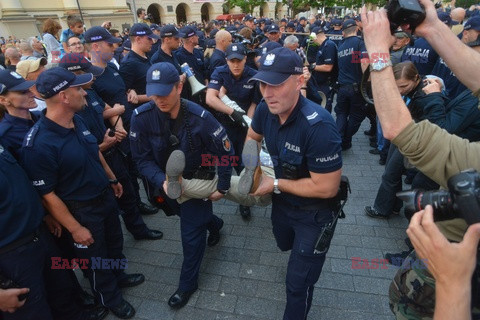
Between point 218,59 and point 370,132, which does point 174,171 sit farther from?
point 370,132

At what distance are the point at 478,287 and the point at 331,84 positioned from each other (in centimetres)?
612

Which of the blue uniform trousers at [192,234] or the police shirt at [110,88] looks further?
the police shirt at [110,88]

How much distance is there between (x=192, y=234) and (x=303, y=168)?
137 cm

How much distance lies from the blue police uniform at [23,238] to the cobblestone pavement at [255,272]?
1.03 meters

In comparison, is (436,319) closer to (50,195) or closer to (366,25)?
(366,25)

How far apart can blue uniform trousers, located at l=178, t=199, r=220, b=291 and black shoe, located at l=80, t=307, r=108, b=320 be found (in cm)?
83

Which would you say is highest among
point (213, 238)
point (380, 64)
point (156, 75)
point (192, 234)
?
point (380, 64)

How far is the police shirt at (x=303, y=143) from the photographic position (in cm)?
216

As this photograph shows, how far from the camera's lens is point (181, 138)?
9.07 ft

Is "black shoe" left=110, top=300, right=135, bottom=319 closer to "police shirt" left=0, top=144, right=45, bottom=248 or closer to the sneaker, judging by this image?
"police shirt" left=0, top=144, right=45, bottom=248

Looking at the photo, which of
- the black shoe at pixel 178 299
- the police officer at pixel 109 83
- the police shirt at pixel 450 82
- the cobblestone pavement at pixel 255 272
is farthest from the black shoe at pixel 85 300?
the police shirt at pixel 450 82

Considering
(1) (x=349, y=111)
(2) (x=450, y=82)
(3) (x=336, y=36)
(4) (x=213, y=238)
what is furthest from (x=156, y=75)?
(3) (x=336, y=36)

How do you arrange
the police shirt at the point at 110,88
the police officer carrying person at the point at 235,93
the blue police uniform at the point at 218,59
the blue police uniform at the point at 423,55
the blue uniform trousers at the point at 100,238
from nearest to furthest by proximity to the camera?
1. the blue uniform trousers at the point at 100,238
2. the police shirt at the point at 110,88
3. the police officer carrying person at the point at 235,93
4. the blue police uniform at the point at 423,55
5. the blue police uniform at the point at 218,59

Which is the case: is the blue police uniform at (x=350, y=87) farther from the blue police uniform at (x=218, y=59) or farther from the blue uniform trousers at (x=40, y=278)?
the blue uniform trousers at (x=40, y=278)
